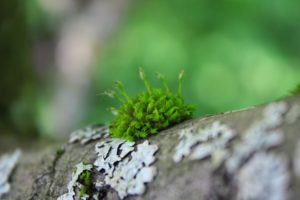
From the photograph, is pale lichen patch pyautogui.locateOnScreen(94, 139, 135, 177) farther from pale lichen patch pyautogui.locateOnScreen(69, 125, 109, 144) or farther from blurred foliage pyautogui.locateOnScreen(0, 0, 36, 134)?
blurred foliage pyautogui.locateOnScreen(0, 0, 36, 134)

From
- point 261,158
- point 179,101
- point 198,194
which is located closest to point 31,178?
point 179,101

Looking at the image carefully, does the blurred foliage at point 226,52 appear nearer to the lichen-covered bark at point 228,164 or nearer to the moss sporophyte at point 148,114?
the moss sporophyte at point 148,114

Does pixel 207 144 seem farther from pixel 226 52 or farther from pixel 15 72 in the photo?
pixel 226 52

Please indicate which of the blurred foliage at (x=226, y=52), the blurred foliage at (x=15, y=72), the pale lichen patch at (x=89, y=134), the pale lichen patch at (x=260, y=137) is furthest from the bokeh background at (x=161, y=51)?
the pale lichen patch at (x=260, y=137)

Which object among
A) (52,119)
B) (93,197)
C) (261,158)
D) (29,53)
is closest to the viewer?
(261,158)

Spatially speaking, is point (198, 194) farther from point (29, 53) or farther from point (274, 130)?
point (29, 53)

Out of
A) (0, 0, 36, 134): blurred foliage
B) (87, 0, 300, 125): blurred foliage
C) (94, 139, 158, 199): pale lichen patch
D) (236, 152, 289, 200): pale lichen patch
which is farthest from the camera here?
(87, 0, 300, 125): blurred foliage

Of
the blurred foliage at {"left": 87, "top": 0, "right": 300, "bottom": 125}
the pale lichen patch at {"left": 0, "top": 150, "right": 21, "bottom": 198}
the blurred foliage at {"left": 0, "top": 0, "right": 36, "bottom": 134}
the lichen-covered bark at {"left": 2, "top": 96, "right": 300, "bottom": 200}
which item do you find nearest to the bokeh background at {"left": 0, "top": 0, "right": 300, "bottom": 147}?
the blurred foliage at {"left": 87, "top": 0, "right": 300, "bottom": 125}
